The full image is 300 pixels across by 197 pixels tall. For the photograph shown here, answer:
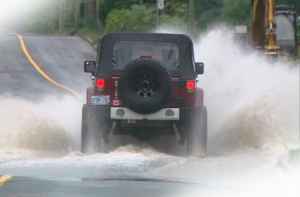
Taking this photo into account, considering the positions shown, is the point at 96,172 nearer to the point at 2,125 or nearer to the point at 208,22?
the point at 2,125

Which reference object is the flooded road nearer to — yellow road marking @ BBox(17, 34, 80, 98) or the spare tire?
the spare tire

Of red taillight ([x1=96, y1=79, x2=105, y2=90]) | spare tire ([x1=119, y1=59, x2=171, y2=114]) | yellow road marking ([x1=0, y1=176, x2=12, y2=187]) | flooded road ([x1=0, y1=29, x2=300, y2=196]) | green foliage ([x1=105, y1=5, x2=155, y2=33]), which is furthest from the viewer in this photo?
green foliage ([x1=105, y1=5, x2=155, y2=33])

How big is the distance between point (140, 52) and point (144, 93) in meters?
0.82

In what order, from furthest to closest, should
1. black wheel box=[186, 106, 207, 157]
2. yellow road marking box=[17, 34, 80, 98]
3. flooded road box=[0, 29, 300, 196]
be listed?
yellow road marking box=[17, 34, 80, 98] < black wheel box=[186, 106, 207, 157] < flooded road box=[0, 29, 300, 196]

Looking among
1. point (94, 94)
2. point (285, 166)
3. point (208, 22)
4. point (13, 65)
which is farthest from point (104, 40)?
point (208, 22)

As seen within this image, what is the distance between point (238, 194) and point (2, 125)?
A: 8.94 metres

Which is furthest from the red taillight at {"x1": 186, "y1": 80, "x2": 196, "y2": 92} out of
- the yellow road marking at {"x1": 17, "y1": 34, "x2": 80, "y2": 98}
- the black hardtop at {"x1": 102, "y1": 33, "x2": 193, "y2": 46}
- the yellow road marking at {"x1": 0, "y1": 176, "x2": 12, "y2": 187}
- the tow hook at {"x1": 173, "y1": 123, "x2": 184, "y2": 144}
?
the yellow road marking at {"x1": 17, "y1": 34, "x2": 80, "y2": 98}

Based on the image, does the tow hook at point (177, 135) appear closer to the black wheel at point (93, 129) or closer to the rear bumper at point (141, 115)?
the rear bumper at point (141, 115)

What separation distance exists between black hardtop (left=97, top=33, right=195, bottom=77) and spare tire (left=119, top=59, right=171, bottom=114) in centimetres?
56

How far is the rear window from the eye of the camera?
17.2 meters

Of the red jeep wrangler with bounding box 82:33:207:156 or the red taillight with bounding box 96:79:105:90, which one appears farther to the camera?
the red taillight with bounding box 96:79:105:90

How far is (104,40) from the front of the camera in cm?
1723

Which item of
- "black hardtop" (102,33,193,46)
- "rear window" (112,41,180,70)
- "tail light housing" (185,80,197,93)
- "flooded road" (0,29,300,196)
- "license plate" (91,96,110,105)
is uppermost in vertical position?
"black hardtop" (102,33,193,46)

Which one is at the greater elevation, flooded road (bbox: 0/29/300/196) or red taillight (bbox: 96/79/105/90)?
red taillight (bbox: 96/79/105/90)
